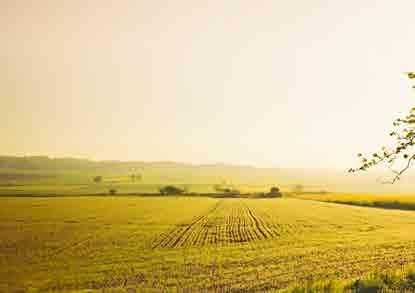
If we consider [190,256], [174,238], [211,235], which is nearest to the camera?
[190,256]

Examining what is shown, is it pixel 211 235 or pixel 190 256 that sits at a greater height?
pixel 190 256

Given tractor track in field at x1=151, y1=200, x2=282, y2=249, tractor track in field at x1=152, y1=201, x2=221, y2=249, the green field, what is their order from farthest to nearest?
1. tractor track in field at x1=151, y1=200, x2=282, y2=249
2. tractor track in field at x1=152, y1=201, x2=221, y2=249
3. the green field

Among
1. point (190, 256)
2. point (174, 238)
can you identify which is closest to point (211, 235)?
point (174, 238)

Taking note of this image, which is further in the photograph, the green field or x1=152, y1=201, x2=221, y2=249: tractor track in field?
x1=152, y1=201, x2=221, y2=249: tractor track in field

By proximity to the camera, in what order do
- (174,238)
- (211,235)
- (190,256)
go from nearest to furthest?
1. (190,256)
2. (174,238)
3. (211,235)

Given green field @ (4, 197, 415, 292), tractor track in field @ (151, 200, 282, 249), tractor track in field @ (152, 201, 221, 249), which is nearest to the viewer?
green field @ (4, 197, 415, 292)

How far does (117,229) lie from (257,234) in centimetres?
1395

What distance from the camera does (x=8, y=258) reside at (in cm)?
2323

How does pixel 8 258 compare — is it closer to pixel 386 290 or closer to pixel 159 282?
pixel 159 282

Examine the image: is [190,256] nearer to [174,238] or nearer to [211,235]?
[174,238]

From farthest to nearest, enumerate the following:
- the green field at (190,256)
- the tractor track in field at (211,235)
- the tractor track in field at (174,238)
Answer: the tractor track in field at (211,235), the tractor track in field at (174,238), the green field at (190,256)

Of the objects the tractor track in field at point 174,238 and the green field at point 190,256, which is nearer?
the green field at point 190,256

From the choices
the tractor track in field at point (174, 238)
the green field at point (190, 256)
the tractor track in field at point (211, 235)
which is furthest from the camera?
the tractor track in field at point (211, 235)

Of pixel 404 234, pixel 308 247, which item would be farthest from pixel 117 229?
pixel 404 234
